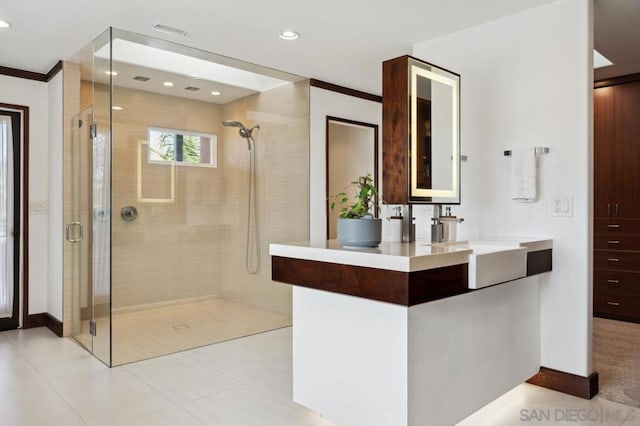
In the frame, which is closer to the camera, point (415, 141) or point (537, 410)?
point (415, 141)

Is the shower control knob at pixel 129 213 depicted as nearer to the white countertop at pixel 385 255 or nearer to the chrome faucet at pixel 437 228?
the white countertop at pixel 385 255

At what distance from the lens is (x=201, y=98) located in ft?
13.4

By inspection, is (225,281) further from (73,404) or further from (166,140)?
(73,404)

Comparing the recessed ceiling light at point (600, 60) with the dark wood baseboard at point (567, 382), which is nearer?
the dark wood baseboard at point (567, 382)

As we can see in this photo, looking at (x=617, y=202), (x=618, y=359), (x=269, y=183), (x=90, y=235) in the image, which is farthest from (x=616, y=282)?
(x=90, y=235)

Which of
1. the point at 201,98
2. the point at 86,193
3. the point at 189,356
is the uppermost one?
the point at 201,98

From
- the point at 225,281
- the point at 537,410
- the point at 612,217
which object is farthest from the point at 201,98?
the point at 612,217

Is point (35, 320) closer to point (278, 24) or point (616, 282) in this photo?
point (278, 24)

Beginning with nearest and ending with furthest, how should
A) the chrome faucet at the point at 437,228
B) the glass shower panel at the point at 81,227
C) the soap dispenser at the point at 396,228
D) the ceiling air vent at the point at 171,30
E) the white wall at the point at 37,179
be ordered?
the soap dispenser at the point at 396,228 < the chrome faucet at the point at 437,228 < the ceiling air vent at the point at 171,30 < the glass shower panel at the point at 81,227 < the white wall at the point at 37,179

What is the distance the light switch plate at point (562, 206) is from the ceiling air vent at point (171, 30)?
9.37 ft

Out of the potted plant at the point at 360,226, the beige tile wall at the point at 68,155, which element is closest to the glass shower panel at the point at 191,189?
the beige tile wall at the point at 68,155

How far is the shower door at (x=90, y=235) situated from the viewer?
11.6ft

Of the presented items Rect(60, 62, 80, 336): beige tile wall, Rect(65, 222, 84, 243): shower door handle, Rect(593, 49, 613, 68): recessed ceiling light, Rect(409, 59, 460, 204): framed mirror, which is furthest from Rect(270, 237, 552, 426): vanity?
Rect(60, 62, 80, 336): beige tile wall

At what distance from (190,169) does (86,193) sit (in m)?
0.86
